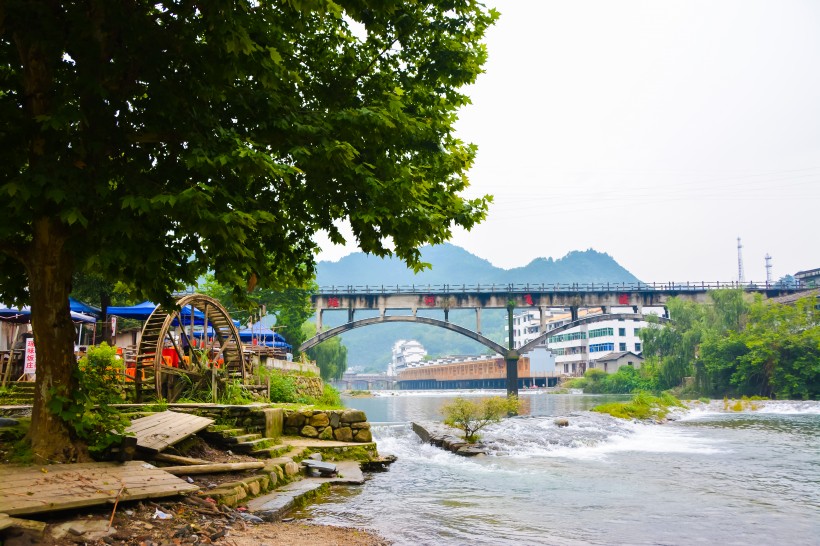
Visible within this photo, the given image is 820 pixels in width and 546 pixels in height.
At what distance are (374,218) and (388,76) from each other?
10.2 feet

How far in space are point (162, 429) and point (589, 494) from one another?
7.30 meters

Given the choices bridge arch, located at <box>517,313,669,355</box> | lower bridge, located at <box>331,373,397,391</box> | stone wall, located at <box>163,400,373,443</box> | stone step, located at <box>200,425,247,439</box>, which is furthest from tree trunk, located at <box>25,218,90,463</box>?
lower bridge, located at <box>331,373,397,391</box>

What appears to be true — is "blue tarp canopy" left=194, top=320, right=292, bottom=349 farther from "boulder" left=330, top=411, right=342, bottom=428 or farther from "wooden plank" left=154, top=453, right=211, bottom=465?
"wooden plank" left=154, top=453, right=211, bottom=465

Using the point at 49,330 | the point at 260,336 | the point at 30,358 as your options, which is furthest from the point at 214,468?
the point at 260,336

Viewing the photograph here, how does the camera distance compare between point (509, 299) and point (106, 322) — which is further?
point (509, 299)

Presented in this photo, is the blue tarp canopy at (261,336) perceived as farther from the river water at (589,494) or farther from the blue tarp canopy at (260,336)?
the river water at (589,494)

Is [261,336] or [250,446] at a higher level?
[261,336]

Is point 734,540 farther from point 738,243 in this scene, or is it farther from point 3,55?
point 738,243

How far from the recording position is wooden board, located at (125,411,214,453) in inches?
352

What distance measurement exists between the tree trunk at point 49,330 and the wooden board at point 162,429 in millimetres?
1043

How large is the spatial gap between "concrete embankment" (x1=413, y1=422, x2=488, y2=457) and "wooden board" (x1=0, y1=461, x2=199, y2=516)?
37.4 feet

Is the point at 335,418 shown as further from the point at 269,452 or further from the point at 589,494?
the point at 589,494

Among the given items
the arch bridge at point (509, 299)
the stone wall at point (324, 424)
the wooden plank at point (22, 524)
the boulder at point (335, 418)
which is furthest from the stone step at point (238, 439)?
the arch bridge at point (509, 299)

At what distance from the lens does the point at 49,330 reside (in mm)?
7641
